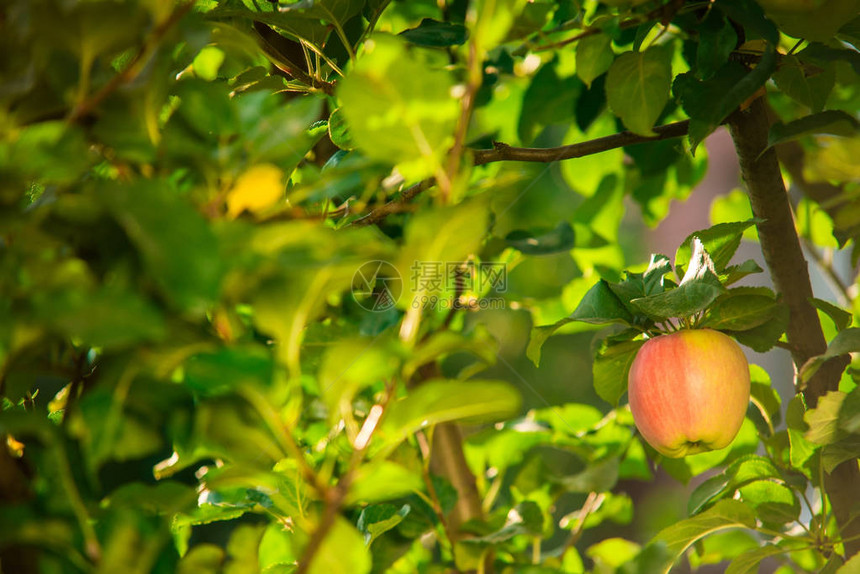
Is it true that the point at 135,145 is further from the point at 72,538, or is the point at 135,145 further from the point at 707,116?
the point at 707,116

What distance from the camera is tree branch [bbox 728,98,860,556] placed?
41 centimetres

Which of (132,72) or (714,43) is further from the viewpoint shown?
(714,43)

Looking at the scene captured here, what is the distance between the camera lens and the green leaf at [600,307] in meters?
0.37

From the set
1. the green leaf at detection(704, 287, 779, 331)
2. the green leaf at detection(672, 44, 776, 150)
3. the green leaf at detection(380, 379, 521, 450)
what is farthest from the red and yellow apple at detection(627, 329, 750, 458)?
the green leaf at detection(380, 379, 521, 450)

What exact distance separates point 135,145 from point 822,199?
0.59 metres

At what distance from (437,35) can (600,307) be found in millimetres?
182

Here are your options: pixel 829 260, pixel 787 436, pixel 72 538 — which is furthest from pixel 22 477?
pixel 829 260

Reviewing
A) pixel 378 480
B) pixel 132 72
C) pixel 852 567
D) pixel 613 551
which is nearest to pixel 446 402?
pixel 378 480

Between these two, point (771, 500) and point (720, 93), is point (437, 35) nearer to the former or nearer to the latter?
point (720, 93)

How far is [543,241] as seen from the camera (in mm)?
514

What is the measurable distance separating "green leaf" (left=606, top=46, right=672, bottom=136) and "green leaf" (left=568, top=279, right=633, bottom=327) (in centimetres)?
10

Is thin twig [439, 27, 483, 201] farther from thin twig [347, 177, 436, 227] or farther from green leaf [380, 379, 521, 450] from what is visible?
thin twig [347, 177, 436, 227]

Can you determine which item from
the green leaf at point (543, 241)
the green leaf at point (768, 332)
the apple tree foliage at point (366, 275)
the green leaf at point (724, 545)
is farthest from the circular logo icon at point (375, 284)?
the green leaf at point (724, 545)

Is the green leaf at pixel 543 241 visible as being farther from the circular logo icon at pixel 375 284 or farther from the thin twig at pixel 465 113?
the thin twig at pixel 465 113
